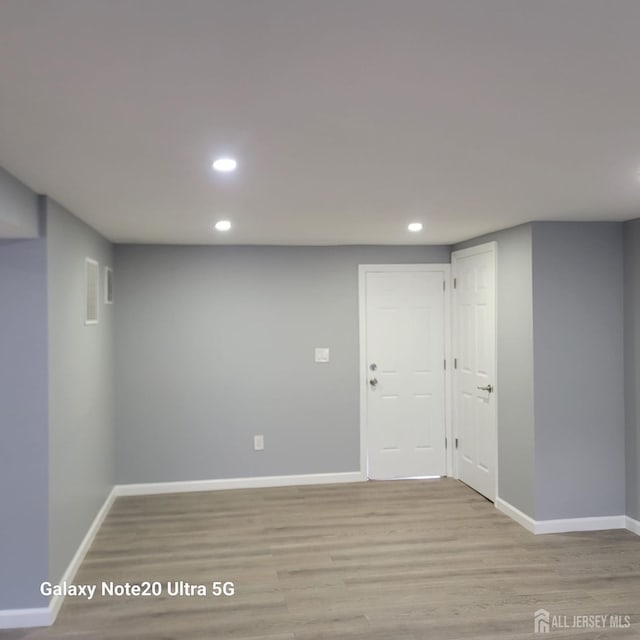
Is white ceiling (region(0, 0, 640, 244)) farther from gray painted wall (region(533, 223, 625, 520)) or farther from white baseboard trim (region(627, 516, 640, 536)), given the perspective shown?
white baseboard trim (region(627, 516, 640, 536))

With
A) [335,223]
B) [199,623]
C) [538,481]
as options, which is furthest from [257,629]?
[335,223]

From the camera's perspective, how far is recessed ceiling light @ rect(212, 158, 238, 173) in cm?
242

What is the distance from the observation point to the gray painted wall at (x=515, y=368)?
14.1ft

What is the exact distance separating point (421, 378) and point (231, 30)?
4.71m

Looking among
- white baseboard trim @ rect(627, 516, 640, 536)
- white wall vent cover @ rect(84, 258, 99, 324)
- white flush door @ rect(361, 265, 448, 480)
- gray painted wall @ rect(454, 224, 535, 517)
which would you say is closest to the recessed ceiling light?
white wall vent cover @ rect(84, 258, 99, 324)

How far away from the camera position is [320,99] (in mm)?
1760

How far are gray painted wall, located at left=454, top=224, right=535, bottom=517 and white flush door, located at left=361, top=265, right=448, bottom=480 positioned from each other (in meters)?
1.01

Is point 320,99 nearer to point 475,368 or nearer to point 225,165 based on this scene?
point 225,165

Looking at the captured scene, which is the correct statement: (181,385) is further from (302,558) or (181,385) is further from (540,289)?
(540,289)

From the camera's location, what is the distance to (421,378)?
575 centimetres

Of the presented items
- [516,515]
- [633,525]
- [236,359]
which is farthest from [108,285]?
[633,525]

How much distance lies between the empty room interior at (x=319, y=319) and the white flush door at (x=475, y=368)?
0.04m

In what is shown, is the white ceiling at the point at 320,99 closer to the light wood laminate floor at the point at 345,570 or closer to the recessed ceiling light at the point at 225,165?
the recessed ceiling light at the point at 225,165

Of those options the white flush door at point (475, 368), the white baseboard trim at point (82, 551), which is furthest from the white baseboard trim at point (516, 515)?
the white baseboard trim at point (82, 551)
